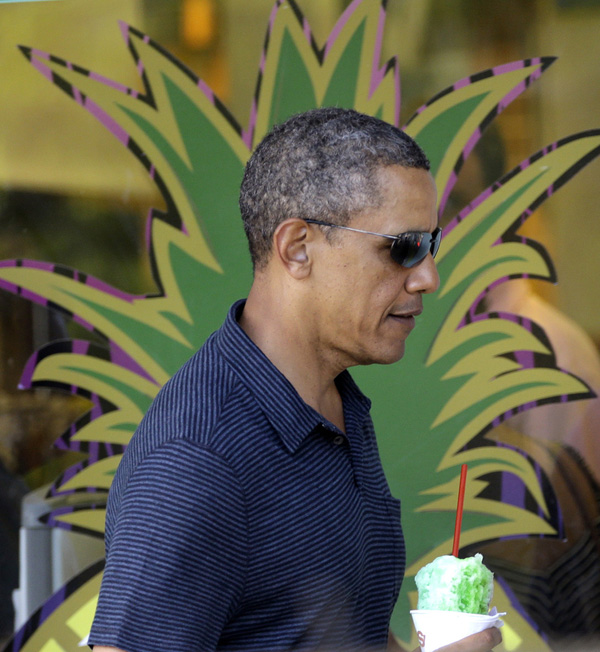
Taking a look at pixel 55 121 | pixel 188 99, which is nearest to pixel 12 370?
pixel 55 121

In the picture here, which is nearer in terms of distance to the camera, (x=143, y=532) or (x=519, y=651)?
(x=143, y=532)

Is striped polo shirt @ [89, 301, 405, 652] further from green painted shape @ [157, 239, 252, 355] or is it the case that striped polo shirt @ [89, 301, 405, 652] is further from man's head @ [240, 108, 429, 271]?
green painted shape @ [157, 239, 252, 355]

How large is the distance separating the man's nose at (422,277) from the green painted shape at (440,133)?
1.66 m

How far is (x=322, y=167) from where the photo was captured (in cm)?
147

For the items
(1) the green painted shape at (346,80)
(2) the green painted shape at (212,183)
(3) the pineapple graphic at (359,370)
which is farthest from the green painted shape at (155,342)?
(1) the green painted shape at (346,80)

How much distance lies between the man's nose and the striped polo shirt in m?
0.28

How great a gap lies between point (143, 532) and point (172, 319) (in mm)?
2032

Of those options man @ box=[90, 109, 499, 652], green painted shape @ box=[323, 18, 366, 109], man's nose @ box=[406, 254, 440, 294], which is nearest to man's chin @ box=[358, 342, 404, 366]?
man @ box=[90, 109, 499, 652]

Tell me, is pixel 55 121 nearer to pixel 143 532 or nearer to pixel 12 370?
pixel 12 370

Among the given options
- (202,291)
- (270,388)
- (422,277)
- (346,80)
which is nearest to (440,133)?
(346,80)

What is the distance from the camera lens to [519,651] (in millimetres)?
3021

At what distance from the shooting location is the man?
3.91 feet

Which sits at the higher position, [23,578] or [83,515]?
[83,515]

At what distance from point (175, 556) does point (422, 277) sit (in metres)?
0.65
